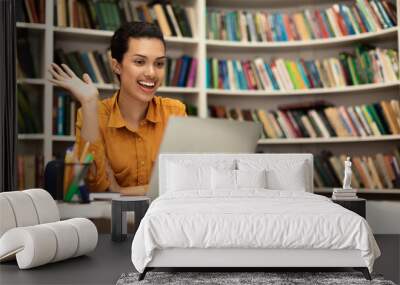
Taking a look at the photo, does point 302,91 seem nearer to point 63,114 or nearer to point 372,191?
point 372,191

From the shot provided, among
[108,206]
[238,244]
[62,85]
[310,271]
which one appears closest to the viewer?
[238,244]

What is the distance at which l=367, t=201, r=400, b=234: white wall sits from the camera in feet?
14.7

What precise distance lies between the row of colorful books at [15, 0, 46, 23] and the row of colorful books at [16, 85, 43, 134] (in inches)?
21.8

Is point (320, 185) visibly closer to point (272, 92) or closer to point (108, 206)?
point (272, 92)

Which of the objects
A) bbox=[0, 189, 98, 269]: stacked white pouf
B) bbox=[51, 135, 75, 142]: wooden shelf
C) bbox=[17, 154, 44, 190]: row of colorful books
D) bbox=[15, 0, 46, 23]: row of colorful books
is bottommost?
bbox=[0, 189, 98, 269]: stacked white pouf

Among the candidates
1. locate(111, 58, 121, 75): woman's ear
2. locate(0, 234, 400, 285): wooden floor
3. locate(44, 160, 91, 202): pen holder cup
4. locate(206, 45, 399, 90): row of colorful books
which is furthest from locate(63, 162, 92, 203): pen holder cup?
locate(206, 45, 399, 90): row of colorful books

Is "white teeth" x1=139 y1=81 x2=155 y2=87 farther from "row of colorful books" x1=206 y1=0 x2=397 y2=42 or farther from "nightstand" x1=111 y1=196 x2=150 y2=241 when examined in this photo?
"nightstand" x1=111 y1=196 x2=150 y2=241

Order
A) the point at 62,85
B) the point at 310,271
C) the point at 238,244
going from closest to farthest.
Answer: the point at 238,244 → the point at 310,271 → the point at 62,85

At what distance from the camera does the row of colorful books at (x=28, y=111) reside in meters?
4.49

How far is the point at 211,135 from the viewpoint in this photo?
12.3 feet

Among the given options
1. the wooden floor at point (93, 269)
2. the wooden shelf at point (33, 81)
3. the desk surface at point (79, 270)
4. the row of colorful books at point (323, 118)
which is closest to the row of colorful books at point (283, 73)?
the row of colorful books at point (323, 118)

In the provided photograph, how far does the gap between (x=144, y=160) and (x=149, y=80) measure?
0.68m

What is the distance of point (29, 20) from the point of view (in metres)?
4.59

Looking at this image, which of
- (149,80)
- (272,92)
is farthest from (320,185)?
(149,80)
